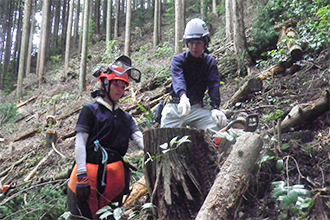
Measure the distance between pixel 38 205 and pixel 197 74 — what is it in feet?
10.5

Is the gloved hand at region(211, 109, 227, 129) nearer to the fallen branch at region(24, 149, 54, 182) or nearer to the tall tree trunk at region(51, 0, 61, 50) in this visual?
the fallen branch at region(24, 149, 54, 182)

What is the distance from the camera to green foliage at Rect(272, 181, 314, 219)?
2.53 metres

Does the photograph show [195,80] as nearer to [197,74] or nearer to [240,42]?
[197,74]

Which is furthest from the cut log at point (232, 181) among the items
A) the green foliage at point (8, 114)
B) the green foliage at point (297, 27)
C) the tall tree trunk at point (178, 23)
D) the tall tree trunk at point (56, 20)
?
the tall tree trunk at point (56, 20)

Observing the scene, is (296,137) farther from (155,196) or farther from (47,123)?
(47,123)

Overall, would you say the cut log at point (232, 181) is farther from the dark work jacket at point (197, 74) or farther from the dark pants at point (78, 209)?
the dark pants at point (78, 209)

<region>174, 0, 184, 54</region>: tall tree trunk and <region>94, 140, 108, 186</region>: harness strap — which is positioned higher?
<region>174, 0, 184, 54</region>: tall tree trunk

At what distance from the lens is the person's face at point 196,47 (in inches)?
173

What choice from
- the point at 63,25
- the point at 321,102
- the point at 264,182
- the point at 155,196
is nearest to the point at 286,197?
the point at 264,182

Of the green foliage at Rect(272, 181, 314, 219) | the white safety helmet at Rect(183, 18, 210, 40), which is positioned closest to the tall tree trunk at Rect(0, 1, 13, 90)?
the white safety helmet at Rect(183, 18, 210, 40)

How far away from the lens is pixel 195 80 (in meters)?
4.58

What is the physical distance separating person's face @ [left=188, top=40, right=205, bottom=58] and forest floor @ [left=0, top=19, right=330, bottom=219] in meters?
1.36

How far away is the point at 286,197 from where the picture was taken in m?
2.62

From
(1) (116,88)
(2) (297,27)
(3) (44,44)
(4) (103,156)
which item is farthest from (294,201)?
(3) (44,44)
